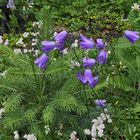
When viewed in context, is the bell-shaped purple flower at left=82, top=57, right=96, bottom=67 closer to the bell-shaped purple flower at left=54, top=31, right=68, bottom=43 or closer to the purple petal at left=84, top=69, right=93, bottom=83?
the purple petal at left=84, top=69, right=93, bottom=83

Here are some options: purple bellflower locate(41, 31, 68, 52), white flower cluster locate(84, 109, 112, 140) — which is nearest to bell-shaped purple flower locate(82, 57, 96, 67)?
purple bellflower locate(41, 31, 68, 52)

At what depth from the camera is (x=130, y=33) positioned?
9.32 feet

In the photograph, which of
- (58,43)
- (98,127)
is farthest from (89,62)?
(98,127)

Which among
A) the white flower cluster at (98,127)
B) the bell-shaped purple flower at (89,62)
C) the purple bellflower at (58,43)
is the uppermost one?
the purple bellflower at (58,43)

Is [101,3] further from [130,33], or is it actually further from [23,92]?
[130,33]

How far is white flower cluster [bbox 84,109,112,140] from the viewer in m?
3.13

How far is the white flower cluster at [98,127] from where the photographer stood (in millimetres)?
3134

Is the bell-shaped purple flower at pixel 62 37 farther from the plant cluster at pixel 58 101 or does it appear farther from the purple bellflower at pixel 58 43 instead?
the plant cluster at pixel 58 101

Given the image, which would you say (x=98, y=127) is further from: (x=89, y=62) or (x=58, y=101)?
(x=89, y=62)

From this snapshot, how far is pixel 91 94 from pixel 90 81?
2.35 feet

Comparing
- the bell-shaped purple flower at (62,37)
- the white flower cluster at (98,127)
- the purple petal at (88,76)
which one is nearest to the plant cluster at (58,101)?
the white flower cluster at (98,127)

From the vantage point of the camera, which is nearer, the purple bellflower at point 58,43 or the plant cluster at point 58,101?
Result: the purple bellflower at point 58,43

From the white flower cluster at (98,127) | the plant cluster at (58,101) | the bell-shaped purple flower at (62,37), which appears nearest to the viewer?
the bell-shaped purple flower at (62,37)

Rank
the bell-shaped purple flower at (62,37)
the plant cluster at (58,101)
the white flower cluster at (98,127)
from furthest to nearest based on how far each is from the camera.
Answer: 1. the plant cluster at (58,101)
2. the white flower cluster at (98,127)
3. the bell-shaped purple flower at (62,37)
